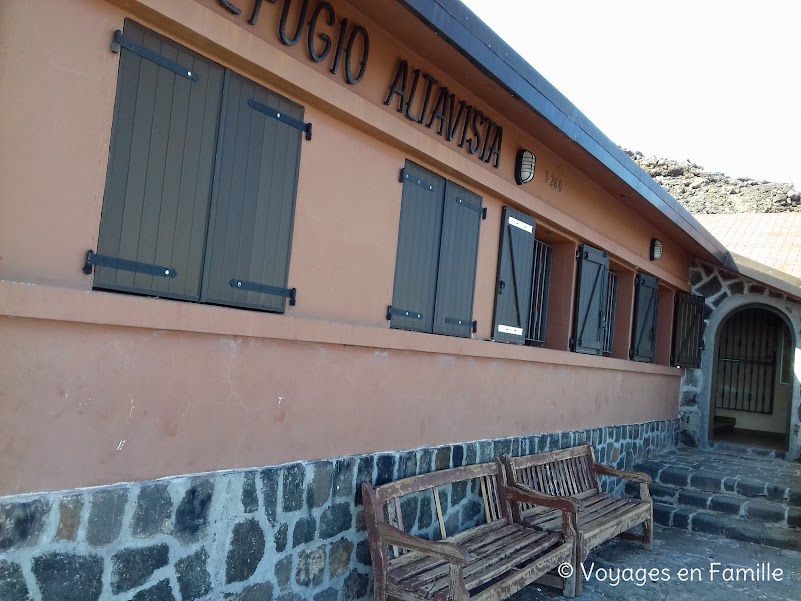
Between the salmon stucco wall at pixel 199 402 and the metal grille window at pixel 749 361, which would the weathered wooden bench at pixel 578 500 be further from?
the metal grille window at pixel 749 361

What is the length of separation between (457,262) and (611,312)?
4.33 m

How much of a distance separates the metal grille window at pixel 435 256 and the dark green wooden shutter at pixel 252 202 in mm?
1037

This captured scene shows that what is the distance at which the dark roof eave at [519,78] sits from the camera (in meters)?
3.96

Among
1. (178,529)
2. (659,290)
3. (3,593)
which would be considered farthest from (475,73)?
(659,290)

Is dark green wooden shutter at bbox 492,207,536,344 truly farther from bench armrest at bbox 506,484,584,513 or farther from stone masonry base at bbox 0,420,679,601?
stone masonry base at bbox 0,420,679,601

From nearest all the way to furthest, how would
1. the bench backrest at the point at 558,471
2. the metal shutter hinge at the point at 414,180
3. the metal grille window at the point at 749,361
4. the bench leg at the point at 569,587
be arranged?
the metal shutter hinge at the point at 414,180
the bench leg at the point at 569,587
the bench backrest at the point at 558,471
the metal grille window at the point at 749,361

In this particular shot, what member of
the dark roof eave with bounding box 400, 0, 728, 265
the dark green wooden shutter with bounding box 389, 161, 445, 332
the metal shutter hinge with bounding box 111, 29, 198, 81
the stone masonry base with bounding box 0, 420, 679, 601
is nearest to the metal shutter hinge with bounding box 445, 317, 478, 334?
the dark green wooden shutter with bounding box 389, 161, 445, 332

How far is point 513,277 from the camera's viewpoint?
591 cm

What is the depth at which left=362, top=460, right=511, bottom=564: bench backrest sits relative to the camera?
157 inches

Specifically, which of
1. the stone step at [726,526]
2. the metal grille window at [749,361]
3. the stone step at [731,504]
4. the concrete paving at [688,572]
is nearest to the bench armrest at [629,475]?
the concrete paving at [688,572]

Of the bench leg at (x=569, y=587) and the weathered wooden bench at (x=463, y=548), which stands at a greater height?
the weathered wooden bench at (x=463, y=548)

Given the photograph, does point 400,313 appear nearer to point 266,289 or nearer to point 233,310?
point 266,289

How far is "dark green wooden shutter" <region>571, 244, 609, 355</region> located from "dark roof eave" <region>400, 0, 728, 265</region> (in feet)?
2.66

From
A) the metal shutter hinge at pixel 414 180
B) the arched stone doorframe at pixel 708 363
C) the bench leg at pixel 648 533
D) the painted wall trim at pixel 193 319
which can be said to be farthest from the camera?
the arched stone doorframe at pixel 708 363
